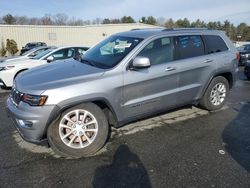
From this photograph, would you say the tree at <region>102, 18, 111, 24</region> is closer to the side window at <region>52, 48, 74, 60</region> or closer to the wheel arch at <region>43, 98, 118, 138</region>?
the side window at <region>52, 48, 74, 60</region>

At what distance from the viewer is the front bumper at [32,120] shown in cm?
349

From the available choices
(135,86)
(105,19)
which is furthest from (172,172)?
(105,19)

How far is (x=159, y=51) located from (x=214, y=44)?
169 cm

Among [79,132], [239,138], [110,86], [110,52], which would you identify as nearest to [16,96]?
[79,132]

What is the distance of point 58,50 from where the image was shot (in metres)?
9.40

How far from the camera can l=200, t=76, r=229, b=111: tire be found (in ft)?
18.7

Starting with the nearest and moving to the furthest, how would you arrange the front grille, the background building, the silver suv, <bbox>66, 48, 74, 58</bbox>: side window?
1. the silver suv
2. the front grille
3. <bbox>66, 48, 74, 58</bbox>: side window
4. the background building

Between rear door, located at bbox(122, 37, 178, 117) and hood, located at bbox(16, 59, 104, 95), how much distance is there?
0.60 metres

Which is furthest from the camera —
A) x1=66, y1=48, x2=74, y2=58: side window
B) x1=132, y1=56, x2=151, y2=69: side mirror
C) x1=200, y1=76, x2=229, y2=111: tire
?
x1=66, y1=48, x2=74, y2=58: side window

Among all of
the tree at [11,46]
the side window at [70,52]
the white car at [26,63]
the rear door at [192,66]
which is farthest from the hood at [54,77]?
the tree at [11,46]

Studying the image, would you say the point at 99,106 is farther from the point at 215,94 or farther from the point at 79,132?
the point at 215,94

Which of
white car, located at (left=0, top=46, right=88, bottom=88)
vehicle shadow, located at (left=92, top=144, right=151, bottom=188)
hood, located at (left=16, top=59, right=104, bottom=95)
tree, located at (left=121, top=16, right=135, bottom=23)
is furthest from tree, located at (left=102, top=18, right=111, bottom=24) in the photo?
vehicle shadow, located at (left=92, top=144, right=151, bottom=188)

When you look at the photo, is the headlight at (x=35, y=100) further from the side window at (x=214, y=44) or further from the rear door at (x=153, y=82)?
the side window at (x=214, y=44)

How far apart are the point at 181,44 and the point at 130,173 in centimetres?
277
